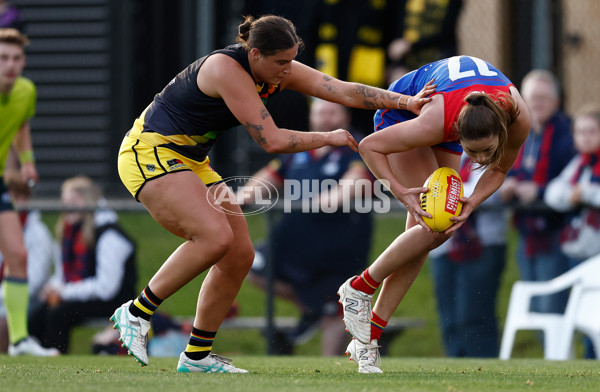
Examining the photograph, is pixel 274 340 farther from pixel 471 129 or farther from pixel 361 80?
pixel 471 129

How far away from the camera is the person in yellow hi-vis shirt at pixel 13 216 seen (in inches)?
326

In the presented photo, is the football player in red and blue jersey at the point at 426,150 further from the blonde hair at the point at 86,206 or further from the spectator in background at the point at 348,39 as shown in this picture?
the spectator in background at the point at 348,39

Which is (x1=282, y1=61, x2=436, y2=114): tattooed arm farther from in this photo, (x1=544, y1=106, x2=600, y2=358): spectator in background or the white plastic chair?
the white plastic chair

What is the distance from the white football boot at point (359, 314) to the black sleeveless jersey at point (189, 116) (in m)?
1.22

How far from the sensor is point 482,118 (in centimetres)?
556

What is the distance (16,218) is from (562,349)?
173 inches

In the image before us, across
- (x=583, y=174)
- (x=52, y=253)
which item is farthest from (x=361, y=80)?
(x=52, y=253)

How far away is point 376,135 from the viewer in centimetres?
584

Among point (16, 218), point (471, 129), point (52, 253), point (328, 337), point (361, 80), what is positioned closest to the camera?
point (471, 129)

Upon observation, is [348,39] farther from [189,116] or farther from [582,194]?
[189,116]

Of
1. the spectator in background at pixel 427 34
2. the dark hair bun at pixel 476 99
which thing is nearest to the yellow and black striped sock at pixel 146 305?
the dark hair bun at pixel 476 99

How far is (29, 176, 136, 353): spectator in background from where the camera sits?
358 inches

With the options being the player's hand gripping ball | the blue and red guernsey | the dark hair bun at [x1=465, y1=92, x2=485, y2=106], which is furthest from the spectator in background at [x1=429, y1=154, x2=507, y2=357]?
the dark hair bun at [x1=465, y1=92, x2=485, y2=106]

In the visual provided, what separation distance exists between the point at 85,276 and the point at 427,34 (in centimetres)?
400
